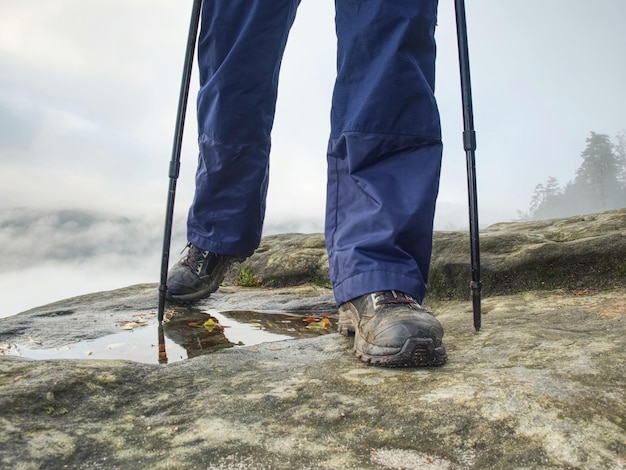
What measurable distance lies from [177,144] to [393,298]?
1.97 metres

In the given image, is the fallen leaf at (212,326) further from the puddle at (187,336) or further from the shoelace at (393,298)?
the shoelace at (393,298)

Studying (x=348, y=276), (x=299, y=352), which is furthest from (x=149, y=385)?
(x=348, y=276)

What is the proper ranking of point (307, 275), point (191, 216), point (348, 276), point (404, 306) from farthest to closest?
1. point (307, 275)
2. point (191, 216)
3. point (348, 276)
4. point (404, 306)

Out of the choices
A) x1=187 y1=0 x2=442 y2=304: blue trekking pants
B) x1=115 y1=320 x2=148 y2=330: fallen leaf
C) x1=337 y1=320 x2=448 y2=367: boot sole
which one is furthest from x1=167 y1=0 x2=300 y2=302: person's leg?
x1=337 y1=320 x2=448 y2=367: boot sole

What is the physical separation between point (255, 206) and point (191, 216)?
0.45m

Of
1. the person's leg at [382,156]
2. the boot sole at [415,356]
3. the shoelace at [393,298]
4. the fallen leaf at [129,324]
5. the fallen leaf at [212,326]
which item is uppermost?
the person's leg at [382,156]

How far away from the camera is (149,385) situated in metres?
1.59

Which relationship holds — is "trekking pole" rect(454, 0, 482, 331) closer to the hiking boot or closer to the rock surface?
the rock surface

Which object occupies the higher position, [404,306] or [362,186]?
[362,186]

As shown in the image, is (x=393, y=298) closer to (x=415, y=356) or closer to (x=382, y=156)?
(x=415, y=356)

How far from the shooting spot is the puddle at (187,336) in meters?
2.67

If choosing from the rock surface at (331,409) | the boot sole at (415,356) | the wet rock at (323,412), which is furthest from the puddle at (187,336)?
the boot sole at (415,356)

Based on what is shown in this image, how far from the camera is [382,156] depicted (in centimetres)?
226

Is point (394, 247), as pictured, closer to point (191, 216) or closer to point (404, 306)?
point (404, 306)
